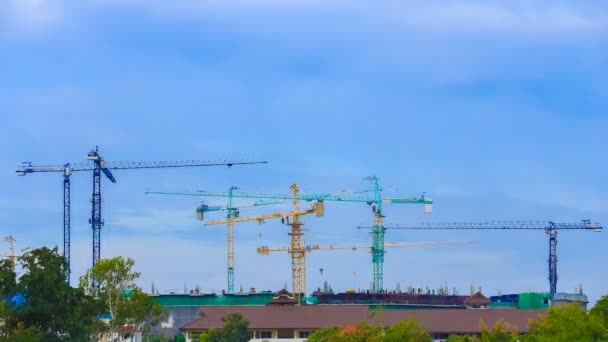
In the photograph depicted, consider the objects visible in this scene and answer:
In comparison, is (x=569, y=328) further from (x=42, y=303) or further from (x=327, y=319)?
(x=327, y=319)

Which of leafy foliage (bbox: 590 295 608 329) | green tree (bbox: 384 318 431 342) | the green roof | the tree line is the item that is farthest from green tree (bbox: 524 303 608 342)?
the green roof

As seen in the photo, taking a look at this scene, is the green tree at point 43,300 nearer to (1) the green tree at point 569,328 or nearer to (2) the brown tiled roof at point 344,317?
(1) the green tree at point 569,328

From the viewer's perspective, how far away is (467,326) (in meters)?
130

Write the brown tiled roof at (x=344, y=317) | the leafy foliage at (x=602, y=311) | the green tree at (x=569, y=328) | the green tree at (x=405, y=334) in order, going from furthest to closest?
the brown tiled roof at (x=344, y=317) → the green tree at (x=405, y=334) → the leafy foliage at (x=602, y=311) → the green tree at (x=569, y=328)

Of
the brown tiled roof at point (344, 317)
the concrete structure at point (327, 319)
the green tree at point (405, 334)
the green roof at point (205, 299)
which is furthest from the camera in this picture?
the green roof at point (205, 299)

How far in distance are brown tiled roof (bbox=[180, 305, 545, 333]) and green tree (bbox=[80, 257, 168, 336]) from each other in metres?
21.9

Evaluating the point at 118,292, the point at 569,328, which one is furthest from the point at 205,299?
the point at 569,328

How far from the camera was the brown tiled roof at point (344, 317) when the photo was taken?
13012 centimetres

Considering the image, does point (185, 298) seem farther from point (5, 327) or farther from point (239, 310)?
point (5, 327)

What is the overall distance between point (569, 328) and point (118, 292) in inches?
1827

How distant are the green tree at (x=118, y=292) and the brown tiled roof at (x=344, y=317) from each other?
71.9 ft

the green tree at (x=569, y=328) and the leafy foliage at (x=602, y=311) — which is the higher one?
the leafy foliage at (x=602, y=311)

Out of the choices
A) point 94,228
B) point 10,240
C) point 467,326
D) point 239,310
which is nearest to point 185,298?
point 94,228

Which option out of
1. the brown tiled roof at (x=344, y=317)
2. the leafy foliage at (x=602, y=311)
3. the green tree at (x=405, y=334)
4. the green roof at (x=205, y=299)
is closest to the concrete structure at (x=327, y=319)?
the brown tiled roof at (x=344, y=317)
